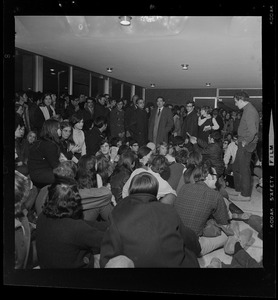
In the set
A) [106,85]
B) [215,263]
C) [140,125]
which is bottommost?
[215,263]

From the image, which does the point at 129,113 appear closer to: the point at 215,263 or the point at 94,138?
the point at 94,138

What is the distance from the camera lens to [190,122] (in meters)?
2.69

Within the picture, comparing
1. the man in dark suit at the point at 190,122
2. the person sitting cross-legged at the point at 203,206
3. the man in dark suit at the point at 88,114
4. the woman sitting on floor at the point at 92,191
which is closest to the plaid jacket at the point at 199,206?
the person sitting cross-legged at the point at 203,206

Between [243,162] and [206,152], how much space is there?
10.0 inches

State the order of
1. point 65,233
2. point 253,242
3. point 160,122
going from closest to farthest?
point 65,233
point 253,242
point 160,122

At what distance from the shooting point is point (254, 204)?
254 centimetres

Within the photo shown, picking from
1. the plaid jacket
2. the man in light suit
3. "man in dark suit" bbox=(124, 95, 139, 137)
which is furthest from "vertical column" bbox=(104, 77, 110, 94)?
the plaid jacket

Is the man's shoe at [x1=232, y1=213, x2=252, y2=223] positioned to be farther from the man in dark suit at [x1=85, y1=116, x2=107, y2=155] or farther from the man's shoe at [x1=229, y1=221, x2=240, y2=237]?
the man in dark suit at [x1=85, y1=116, x2=107, y2=155]

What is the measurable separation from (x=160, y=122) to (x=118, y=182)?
494mm

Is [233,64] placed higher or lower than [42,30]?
lower

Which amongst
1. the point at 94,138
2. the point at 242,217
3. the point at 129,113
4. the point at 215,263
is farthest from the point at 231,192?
the point at 94,138
